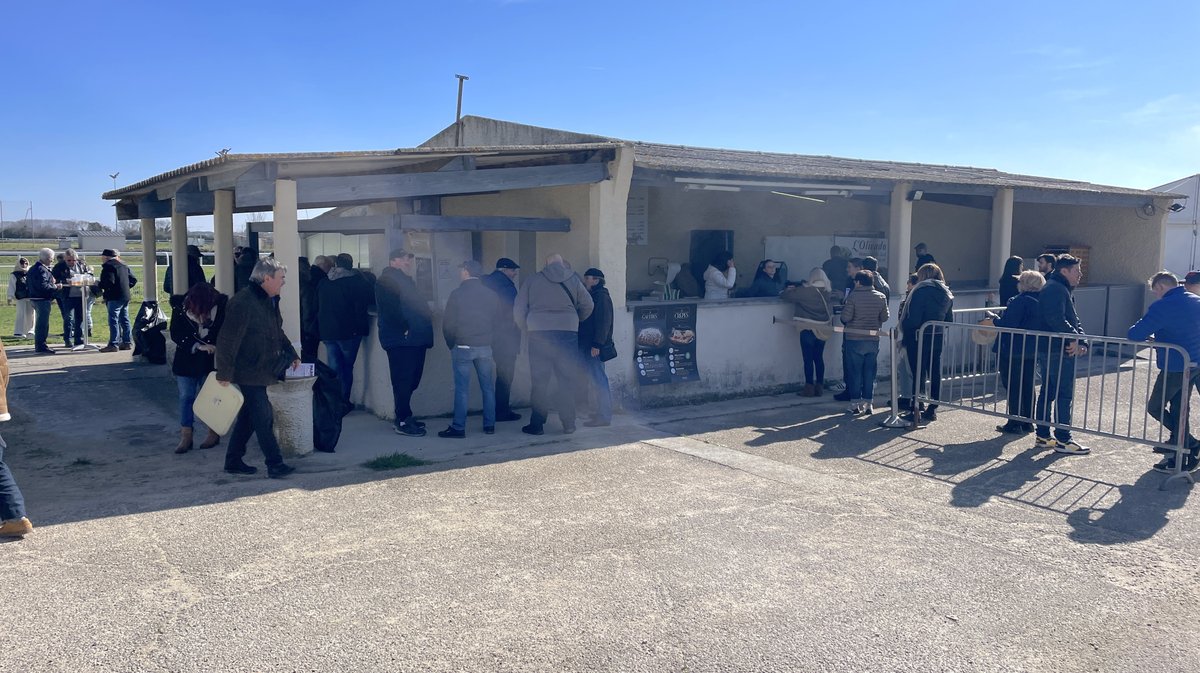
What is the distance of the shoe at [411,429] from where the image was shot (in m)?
8.24

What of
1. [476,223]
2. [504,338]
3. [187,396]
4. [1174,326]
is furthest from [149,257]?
[1174,326]

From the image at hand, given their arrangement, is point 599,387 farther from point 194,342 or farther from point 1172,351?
point 1172,351

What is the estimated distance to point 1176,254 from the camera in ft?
96.3

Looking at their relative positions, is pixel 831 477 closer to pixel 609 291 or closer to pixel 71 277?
pixel 609 291

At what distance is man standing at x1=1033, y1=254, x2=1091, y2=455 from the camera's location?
7801mm

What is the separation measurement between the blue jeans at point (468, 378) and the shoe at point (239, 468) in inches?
72.9

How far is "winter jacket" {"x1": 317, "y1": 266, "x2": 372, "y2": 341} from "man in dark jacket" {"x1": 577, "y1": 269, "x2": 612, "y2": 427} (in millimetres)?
2229

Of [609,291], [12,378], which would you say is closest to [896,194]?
[609,291]

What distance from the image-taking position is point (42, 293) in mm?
14000

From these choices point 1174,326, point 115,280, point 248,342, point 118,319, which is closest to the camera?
point 248,342

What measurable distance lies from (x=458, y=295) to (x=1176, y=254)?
29303 millimetres

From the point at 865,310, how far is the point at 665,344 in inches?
82.9

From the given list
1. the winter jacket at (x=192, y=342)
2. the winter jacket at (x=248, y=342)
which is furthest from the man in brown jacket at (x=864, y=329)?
the winter jacket at (x=192, y=342)

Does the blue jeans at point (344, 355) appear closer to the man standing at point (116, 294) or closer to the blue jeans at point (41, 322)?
the man standing at point (116, 294)
